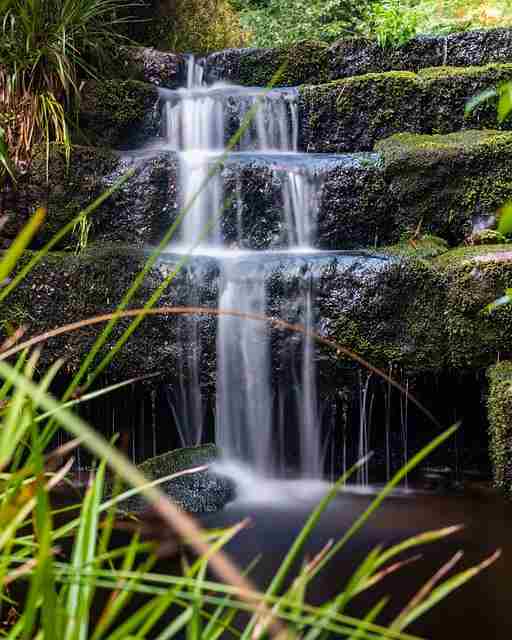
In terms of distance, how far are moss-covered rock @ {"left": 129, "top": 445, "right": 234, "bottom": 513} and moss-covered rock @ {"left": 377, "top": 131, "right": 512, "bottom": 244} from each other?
2477 millimetres

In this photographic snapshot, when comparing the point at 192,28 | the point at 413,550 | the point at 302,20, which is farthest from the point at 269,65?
the point at 413,550

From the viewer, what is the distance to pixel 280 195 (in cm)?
539

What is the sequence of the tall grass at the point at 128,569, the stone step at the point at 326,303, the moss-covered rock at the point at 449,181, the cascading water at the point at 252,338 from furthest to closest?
the moss-covered rock at the point at 449,181, the cascading water at the point at 252,338, the stone step at the point at 326,303, the tall grass at the point at 128,569

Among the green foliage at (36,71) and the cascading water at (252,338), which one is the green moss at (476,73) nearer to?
the cascading water at (252,338)

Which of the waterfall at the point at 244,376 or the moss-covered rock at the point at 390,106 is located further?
the moss-covered rock at the point at 390,106

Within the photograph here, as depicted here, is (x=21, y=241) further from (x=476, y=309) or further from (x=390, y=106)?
(x=390, y=106)

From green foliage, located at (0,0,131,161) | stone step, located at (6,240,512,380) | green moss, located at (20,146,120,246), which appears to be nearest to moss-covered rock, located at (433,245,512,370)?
stone step, located at (6,240,512,380)

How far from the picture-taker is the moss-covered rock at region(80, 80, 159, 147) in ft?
20.6

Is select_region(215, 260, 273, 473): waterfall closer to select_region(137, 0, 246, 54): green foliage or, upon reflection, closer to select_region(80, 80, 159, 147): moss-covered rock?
select_region(80, 80, 159, 147): moss-covered rock

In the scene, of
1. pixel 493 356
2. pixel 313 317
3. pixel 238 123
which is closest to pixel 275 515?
pixel 313 317

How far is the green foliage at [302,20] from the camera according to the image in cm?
1020

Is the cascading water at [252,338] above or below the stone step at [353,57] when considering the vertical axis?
below

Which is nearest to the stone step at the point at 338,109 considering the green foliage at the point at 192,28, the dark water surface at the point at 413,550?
the green foliage at the point at 192,28

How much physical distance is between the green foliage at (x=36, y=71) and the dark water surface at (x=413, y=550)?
10.8ft
